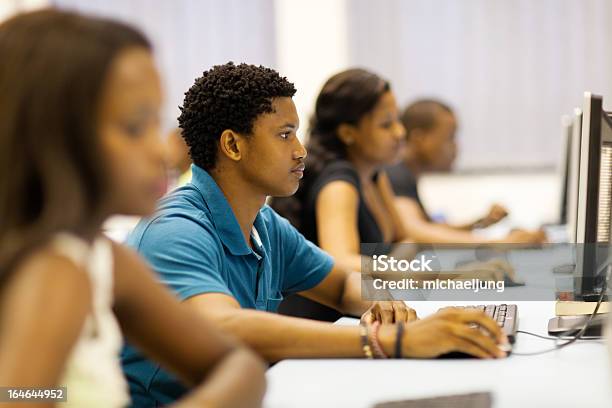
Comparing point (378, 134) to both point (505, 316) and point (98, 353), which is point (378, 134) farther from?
point (98, 353)

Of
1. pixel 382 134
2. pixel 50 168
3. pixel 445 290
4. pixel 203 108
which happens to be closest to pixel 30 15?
pixel 50 168

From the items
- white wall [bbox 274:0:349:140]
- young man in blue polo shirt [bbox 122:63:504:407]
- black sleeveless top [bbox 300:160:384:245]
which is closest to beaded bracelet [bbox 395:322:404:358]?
young man in blue polo shirt [bbox 122:63:504:407]

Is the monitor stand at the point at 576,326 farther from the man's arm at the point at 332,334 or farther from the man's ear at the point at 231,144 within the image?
the man's ear at the point at 231,144

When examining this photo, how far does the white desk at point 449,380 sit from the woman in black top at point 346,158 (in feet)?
3.61

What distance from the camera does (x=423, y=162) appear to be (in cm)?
418

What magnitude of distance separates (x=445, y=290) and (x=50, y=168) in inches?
57.9

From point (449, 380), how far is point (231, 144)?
0.68 m

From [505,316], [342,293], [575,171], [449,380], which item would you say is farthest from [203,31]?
[449,380]

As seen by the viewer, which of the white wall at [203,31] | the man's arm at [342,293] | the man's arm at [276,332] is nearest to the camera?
the man's arm at [276,332]

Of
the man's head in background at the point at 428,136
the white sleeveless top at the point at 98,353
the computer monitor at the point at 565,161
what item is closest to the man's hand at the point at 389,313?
the white sleeveless top at the point at 98,353

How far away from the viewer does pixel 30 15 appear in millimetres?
874

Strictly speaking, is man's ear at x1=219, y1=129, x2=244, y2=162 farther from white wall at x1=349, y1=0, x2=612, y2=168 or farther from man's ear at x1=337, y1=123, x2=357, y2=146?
white wall at x1=349, y1=0, x2=612, y2=168

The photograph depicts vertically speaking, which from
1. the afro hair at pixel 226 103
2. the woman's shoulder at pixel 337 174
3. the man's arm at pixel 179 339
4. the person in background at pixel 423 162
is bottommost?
the person in background at pixel 423 162

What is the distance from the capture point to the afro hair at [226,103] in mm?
1736
